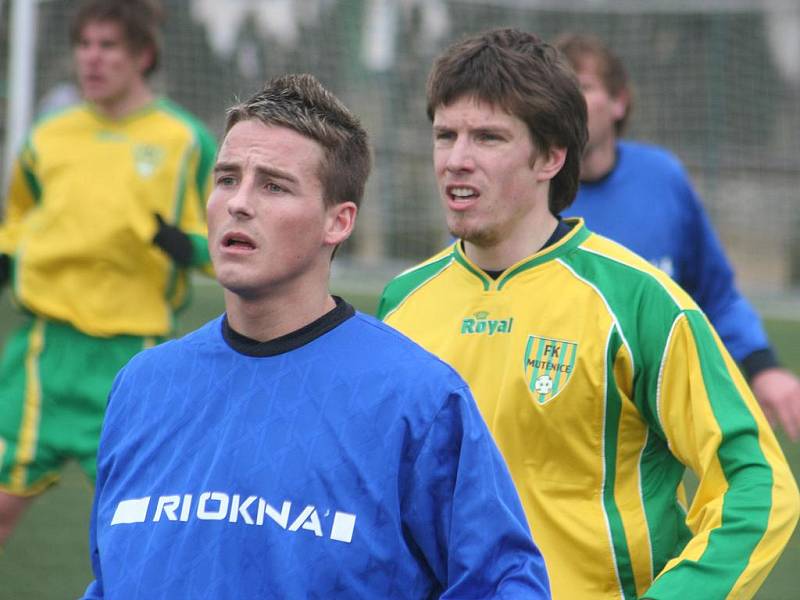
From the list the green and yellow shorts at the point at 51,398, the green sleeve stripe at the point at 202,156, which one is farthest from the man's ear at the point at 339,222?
the green sleeve stripe at the point at 202,156

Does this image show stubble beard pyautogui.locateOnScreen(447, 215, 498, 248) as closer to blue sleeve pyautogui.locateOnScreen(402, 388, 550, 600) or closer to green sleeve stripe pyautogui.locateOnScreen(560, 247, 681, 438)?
green sleeve stripe pyautogui.locateOnScreen(560, 247, 681, 438)

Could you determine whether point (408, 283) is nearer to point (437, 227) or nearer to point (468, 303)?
point (468, 303)

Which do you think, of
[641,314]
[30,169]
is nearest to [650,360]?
[641,314]

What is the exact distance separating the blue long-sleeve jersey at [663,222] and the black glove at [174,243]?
4.51ft

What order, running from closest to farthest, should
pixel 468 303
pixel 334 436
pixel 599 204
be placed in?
pixel 334 436, pixel 468 303, pixel 599 204

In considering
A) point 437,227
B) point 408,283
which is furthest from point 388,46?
point 408,283

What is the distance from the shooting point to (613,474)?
3186mm

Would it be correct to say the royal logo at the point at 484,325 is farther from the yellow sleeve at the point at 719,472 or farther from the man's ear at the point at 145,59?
the man's ear at the point at 145,59

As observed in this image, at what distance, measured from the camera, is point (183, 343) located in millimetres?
2562

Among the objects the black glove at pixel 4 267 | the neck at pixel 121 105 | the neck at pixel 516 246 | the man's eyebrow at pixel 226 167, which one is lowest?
the black glove at pixel 4 267

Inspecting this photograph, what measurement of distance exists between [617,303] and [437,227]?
11539 mm

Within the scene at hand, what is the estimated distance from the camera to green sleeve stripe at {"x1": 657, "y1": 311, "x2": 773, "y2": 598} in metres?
2.86

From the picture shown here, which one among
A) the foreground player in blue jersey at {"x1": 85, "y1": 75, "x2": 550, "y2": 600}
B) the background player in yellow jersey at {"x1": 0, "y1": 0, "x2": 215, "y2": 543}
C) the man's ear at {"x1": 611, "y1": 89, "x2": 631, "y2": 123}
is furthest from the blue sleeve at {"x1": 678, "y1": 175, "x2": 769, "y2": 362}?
the foreground player in blue jersey at {"x1": 85, "y1": 75, "x2": 550, "y2": 600}

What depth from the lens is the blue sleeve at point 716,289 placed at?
167 inches
